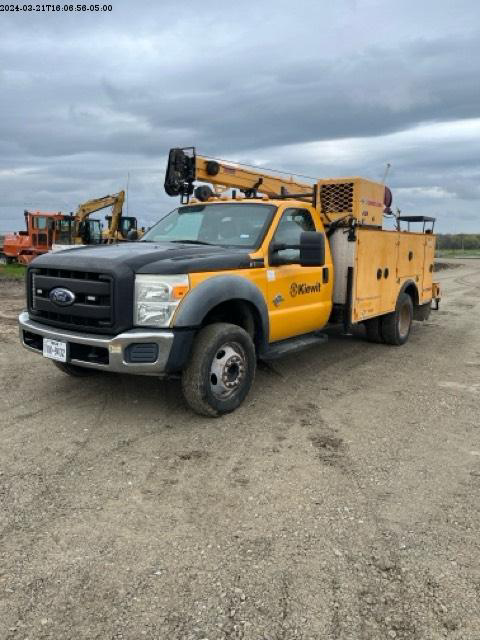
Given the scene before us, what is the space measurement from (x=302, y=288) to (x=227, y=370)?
5.08 ft

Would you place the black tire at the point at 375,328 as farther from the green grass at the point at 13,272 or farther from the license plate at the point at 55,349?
the green grass at the point at 13,272

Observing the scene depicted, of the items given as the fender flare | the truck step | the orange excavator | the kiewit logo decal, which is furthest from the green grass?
the fender flare

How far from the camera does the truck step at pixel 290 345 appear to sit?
5637mm

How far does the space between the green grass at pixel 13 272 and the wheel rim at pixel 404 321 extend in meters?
14.6

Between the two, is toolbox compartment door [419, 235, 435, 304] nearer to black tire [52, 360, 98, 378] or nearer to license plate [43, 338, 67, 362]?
black tire [52, 360, 98, 378]

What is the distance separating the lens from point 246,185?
905 centimetres

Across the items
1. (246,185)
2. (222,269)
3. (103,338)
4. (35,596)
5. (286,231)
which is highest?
(246,185)

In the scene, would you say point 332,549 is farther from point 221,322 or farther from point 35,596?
point 221,322

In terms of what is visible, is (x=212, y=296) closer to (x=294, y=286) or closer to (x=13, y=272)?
(x=294, y=286)

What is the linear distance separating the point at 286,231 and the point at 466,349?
4.04 metres

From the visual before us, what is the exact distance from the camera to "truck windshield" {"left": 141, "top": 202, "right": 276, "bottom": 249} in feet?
19.0

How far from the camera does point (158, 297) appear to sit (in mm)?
4539

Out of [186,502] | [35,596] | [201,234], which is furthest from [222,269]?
→ [35,596]

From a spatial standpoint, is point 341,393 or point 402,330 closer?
point 341,393
